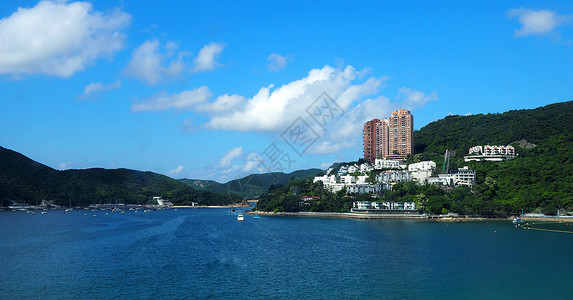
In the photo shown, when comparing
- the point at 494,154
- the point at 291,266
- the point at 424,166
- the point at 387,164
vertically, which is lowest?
the point at 291,266

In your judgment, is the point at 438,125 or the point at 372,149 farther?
the point at 438,125

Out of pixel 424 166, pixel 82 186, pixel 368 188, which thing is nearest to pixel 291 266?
pixel 368 188

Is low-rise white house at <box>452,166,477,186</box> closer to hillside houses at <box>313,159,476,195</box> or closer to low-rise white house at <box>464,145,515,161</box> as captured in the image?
hillside houses at <box>313,159,476,195</box>

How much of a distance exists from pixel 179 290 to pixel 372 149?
70.0m

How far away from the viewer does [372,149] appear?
83625mm

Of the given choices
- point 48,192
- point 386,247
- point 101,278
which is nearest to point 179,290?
point 101,278

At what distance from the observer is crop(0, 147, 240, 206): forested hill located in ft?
308

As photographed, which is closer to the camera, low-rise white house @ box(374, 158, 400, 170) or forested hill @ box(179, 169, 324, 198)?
low-rise white house @ box(374, 158, 400, 170)

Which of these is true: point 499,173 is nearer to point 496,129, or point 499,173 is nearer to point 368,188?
point 368,188

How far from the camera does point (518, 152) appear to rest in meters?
65.4

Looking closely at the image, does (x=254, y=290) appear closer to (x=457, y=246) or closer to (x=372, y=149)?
(x=457, y=246)

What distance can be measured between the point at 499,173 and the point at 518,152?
1199 centimetres

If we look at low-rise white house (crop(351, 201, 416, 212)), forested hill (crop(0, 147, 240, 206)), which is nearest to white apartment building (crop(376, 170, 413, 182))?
low-rise white house (crop(351, 201, 416, 212))

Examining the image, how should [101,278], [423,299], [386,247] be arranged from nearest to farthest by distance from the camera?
[423,299]
[101,278]
[386,247]
